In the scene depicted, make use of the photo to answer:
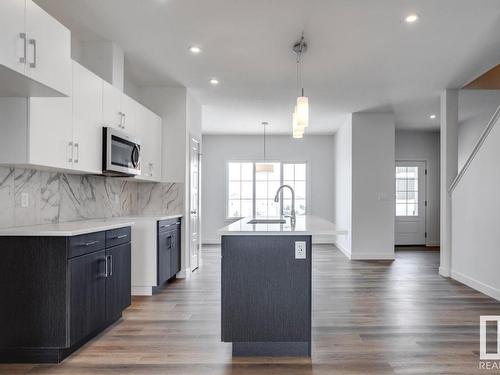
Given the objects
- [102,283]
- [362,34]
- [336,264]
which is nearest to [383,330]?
[102,283]

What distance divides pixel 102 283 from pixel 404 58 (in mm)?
3794

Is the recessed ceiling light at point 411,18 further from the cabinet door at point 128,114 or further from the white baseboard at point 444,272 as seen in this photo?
the white baseboard at point 444,272

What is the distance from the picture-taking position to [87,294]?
9.18 feet

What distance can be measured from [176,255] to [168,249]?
1.35ft

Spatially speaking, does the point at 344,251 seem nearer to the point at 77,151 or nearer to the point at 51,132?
the point at 77,151

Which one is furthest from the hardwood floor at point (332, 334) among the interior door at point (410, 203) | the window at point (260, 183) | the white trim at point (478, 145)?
the window at point (260, 183)

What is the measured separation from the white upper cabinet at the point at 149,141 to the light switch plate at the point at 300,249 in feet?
8.11

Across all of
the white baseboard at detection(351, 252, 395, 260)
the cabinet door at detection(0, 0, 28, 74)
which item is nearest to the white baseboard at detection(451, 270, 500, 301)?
the white baseboard at detection(351, 252, 395, 260)

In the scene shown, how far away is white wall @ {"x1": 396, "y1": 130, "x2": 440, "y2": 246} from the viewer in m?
9.05

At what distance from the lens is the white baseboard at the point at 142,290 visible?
4434 millimetres

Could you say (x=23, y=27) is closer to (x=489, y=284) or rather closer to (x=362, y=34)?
(x=362, y=34)

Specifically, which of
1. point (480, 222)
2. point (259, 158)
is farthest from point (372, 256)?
point (259, 158)

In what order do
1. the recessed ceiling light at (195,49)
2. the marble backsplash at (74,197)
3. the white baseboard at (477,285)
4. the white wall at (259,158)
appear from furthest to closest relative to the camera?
the white wall at (259,158)
the white baseboard at (477,285)
the recessed ceiling light at (195,49)
the marble backsplash at (74,197)

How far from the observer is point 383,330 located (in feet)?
10.7
